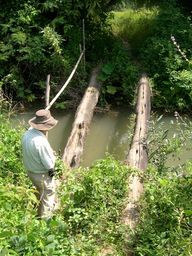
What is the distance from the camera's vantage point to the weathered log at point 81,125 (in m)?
8.96

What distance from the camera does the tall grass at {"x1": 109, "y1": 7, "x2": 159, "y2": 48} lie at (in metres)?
15.5

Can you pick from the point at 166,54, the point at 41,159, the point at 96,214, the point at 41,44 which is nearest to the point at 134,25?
the point at 166,54

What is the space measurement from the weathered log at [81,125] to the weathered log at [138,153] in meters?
0.97

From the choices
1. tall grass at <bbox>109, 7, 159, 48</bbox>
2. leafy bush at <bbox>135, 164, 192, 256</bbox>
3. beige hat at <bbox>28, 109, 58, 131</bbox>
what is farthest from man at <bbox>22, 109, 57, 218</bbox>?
tall grass at <bbox>109, 7, 159, 48</bbox>

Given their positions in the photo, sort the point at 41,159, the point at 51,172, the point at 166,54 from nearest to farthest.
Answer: the point at 41,159
the point at 51,172
the point at 166,54

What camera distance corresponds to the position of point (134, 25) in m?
16.0

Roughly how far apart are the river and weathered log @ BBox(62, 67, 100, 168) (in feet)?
2.11

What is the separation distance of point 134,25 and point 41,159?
9984mm

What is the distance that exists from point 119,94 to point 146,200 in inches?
249

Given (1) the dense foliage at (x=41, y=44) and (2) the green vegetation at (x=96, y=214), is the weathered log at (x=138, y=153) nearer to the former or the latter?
(2) the green vegetation at (x=96, y=214)

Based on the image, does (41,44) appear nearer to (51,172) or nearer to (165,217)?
(51,172)

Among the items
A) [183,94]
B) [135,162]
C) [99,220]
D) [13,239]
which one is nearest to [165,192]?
[99,220]

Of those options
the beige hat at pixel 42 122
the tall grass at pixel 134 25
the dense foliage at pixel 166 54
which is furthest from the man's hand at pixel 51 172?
the tall grass at pixel 134 25

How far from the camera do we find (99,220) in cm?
692
